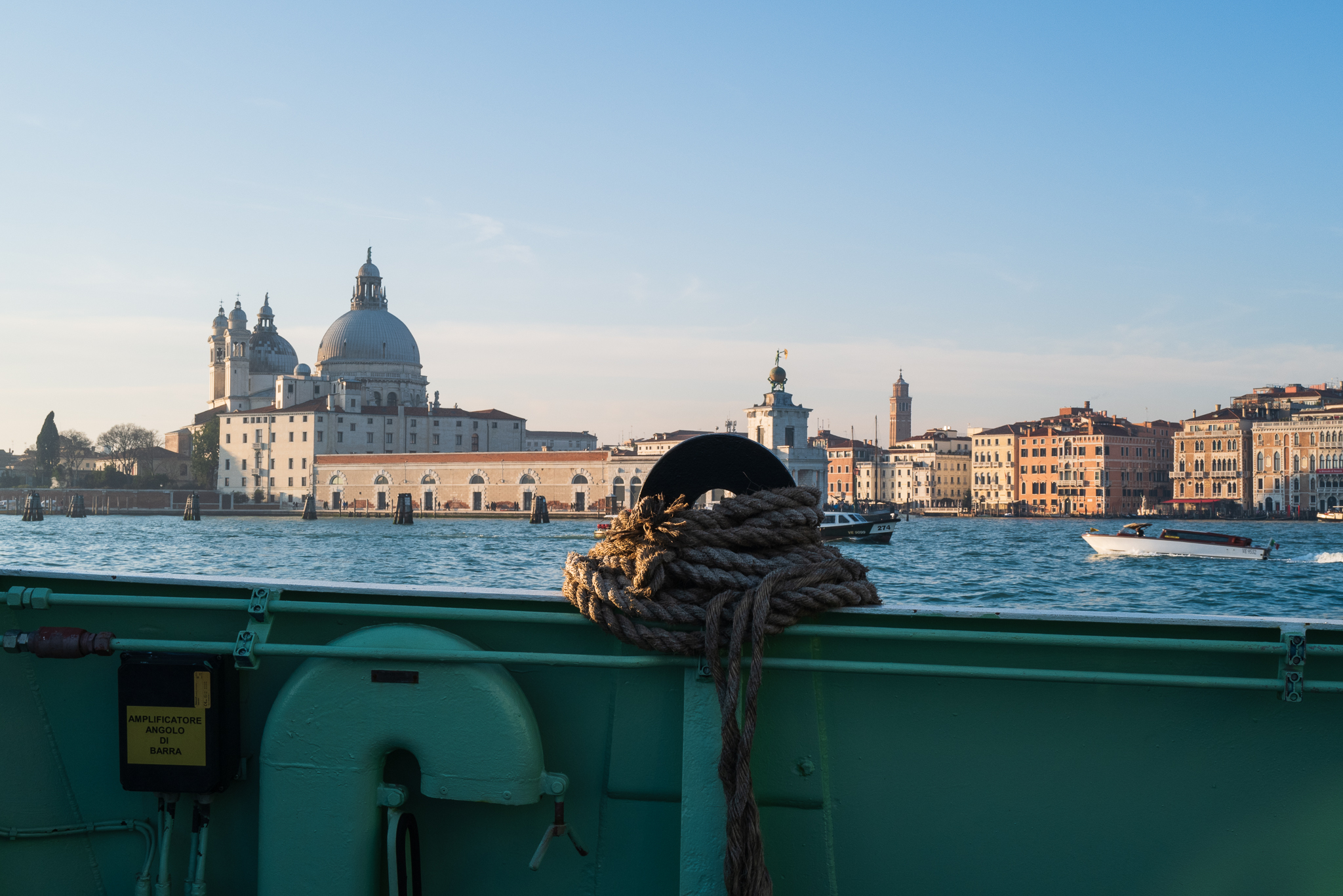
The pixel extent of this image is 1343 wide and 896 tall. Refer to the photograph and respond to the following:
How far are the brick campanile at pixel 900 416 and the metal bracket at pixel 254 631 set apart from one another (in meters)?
118

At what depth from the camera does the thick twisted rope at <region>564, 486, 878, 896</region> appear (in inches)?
66.7

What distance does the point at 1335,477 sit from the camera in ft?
217

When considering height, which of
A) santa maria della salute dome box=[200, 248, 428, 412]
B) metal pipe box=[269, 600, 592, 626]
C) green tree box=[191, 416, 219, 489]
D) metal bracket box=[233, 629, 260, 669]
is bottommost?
metal bracket box=[233, 629, 260, 669]

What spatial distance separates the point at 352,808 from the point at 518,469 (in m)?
64.5

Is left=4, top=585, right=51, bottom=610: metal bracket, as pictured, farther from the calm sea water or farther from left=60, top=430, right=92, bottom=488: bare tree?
left=60, top=430, right=92, bottom=488: bare tree

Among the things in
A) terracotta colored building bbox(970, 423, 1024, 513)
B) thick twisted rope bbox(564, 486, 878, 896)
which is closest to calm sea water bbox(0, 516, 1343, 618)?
thick twisted rope bbox(564, 486, 878, 896)

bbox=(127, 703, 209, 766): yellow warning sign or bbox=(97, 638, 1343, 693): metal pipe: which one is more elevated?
bbox=(97, 638, 1343, 693): metal pipe

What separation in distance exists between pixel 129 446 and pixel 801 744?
3421 inches

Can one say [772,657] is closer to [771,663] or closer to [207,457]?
[771,663]

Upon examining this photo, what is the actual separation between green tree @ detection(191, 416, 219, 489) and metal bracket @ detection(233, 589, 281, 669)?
7496cm

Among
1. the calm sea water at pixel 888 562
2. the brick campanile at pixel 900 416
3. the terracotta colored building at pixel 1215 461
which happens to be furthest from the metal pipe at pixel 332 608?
the brick campanile at pixel 900 416

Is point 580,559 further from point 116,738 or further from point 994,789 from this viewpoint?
point 116,738

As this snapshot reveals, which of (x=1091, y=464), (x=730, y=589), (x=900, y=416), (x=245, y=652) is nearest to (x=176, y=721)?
(x=245, y=652)

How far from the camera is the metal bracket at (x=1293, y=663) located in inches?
64.3
